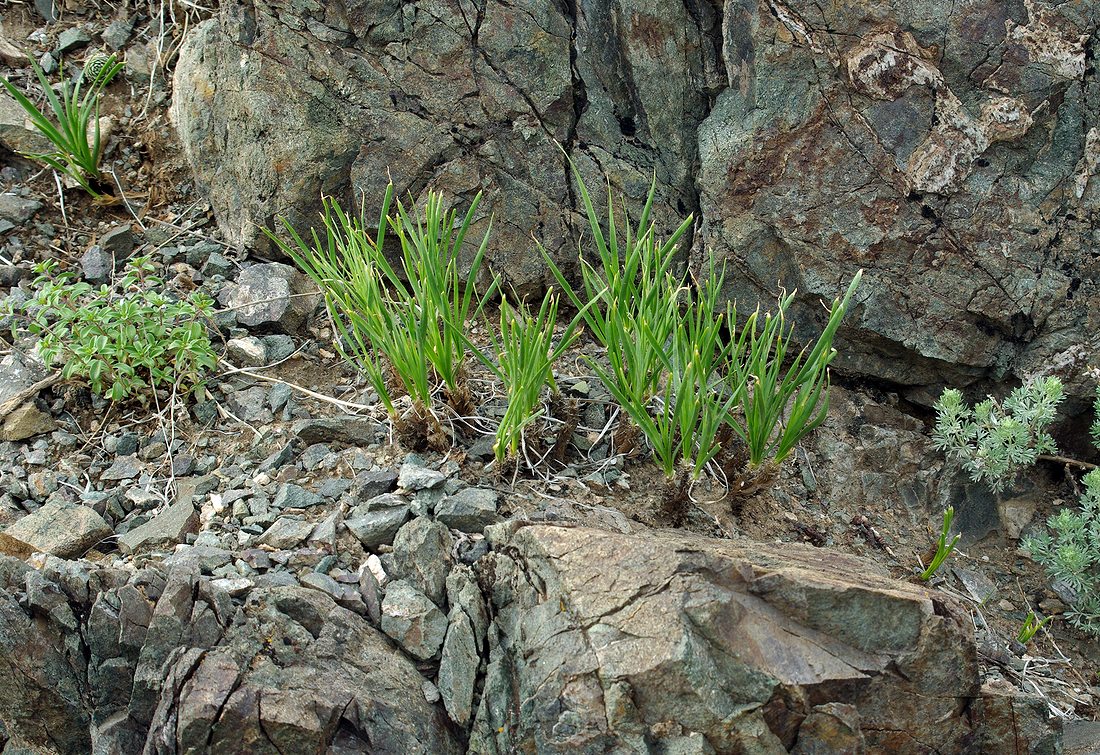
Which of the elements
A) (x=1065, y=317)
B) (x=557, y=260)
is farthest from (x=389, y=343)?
(x=1065, y=317)

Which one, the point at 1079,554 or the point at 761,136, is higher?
the point at 761,136

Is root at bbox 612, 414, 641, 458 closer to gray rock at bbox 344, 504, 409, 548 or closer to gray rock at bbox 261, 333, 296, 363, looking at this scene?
gray rock at bbox 344, 504, 409, 548

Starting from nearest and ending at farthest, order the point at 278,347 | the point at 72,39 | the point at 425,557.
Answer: the point at 425,557 < the point at 278,347 < the point at 72,39

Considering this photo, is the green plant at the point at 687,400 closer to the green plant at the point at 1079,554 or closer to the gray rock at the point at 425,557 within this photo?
the gray rock at the point at 425,557

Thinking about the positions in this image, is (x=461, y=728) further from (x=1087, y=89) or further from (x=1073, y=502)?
(x=1087, y=89)

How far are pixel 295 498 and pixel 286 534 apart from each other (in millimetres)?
229

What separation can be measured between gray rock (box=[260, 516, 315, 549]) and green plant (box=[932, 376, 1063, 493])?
7.69ft

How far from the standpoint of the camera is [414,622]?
2.46 meters

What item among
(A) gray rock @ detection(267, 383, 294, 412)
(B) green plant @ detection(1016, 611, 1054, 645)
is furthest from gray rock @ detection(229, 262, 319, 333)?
(B) green plant @ detection(1016, 611, 1054, 645)

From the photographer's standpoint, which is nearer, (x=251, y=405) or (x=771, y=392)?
(x=771, y=392)

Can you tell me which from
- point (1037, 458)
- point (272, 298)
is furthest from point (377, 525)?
point (1037, 458)

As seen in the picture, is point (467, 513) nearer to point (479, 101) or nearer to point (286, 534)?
point (286, 534)

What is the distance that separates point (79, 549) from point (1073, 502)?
3.54 metres

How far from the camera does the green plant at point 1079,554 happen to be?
3299 millimetres
